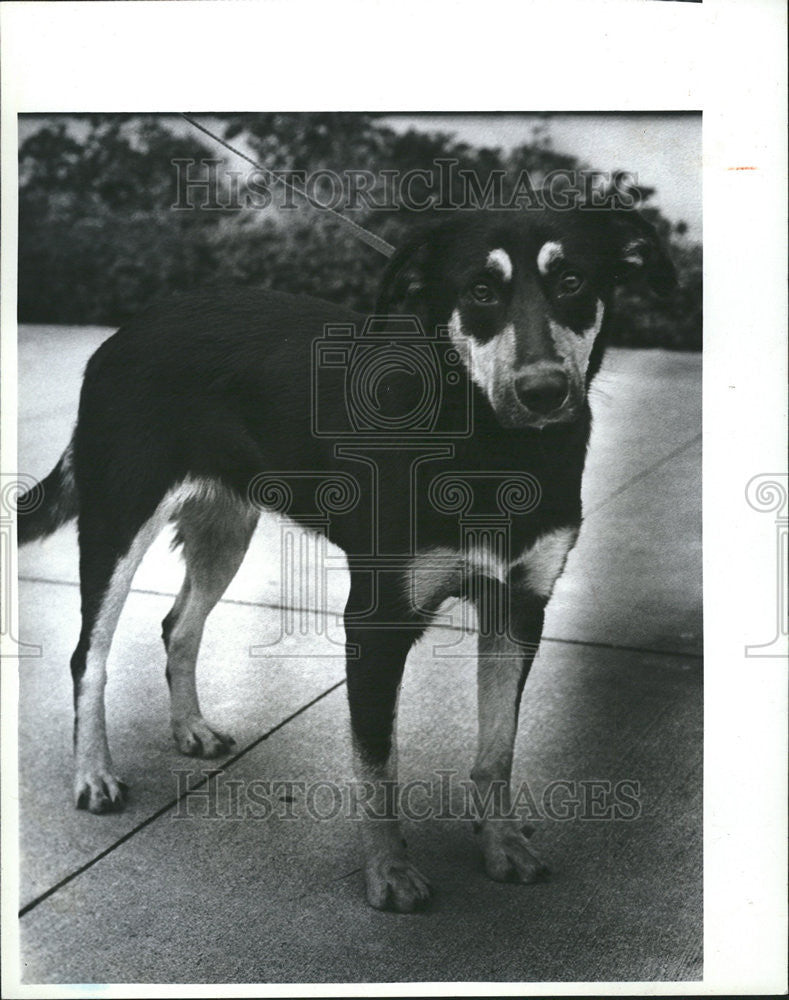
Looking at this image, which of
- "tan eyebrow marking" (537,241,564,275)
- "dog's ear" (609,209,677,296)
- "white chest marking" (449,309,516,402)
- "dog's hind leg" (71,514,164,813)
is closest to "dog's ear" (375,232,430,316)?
"white chest marking" (449,309,516,402)

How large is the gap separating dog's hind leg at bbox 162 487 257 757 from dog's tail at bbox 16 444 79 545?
342 millimetres

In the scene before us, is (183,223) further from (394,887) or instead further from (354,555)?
(394,887)

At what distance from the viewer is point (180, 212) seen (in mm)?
3445

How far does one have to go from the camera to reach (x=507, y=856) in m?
3.37

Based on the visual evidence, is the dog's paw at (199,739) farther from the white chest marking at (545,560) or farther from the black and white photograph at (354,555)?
the white chest marking at (545,560)

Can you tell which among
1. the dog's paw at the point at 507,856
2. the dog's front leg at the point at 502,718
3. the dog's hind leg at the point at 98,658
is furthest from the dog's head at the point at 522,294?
the dog's paw at the point at 507,856

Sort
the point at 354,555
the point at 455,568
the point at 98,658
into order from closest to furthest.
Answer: the point at 455,568
the point at 354,555
the point at 98,658

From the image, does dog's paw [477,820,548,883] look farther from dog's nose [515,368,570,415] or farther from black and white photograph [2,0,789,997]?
dog's nose [515,368,570,415]

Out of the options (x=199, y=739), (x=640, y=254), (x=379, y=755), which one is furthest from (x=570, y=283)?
(x=199, y=739)

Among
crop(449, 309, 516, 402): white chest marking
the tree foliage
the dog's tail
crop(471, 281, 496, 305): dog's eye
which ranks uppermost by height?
the tree foliage

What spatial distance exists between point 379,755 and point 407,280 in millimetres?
1335

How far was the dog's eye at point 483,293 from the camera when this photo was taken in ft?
10.2

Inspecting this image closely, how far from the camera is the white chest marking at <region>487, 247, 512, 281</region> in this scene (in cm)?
310

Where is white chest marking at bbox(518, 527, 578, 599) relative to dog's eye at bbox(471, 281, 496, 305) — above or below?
below
